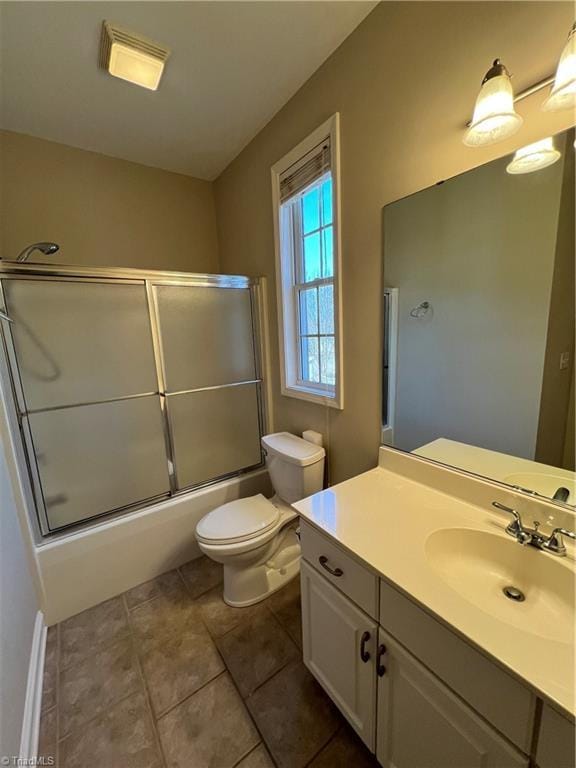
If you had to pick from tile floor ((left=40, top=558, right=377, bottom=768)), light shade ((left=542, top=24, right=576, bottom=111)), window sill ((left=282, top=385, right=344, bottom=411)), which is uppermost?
light shade ((left=542, top=24, right=576, bottom=111))

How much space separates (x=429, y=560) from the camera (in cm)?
86

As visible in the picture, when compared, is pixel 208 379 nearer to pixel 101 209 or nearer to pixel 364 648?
pixel 101 209

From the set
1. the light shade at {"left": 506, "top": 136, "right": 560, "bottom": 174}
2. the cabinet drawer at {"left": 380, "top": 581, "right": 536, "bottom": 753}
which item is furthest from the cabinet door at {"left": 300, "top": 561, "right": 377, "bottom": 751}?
the light shade at {"left": 506, "top": 136, "right": 560, "bottom": 174}

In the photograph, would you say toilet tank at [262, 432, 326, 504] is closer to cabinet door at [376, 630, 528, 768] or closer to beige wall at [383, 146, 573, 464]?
beige wall at [383, 146, 573, 464]

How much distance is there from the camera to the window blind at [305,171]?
1.47 metres

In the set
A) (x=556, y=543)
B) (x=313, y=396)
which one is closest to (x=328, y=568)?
(x=556, y=543)

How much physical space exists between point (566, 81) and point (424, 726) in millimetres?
1572

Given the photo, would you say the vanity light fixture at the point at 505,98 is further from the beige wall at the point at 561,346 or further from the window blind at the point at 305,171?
the window blind at the point at 305,171

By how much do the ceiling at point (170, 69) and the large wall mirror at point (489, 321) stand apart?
0.84 metres

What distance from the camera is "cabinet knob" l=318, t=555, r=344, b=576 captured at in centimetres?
95

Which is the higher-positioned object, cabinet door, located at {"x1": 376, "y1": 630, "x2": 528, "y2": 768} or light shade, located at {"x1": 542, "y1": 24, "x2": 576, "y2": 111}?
light shade, located at {"x1": 542, "y1": 24, "x2": 576, "y2": 111}

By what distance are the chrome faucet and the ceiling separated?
190 centimetres

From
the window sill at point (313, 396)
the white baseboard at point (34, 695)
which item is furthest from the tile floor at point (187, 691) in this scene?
the window sill at point (313, 396)

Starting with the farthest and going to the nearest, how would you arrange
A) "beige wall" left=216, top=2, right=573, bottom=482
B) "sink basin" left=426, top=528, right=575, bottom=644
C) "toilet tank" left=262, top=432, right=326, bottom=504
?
1. "toilet tank" left=262, top=432, right=326, bottom=504
2. "beige wall" left=216, top=2, right=573, bottom=482
3. "sink basin" left=426, top=528, right=575, bottom=644
